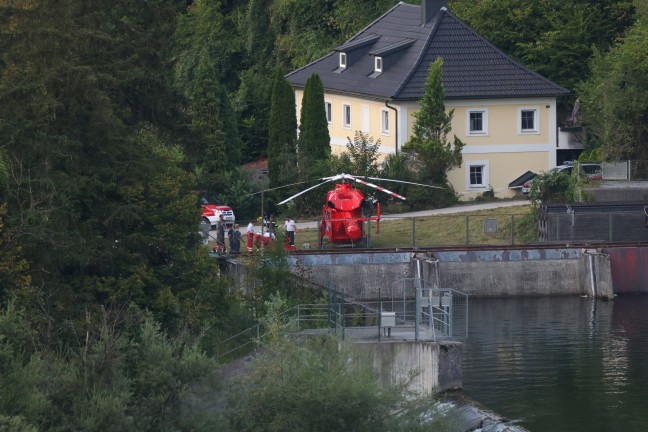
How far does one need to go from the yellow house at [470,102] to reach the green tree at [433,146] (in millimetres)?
1192

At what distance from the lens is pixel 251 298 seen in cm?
4028

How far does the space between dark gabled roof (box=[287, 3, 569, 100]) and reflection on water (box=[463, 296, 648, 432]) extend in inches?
582

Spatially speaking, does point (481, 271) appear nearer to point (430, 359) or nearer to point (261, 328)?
point (261, 328)

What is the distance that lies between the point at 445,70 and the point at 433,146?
497cm

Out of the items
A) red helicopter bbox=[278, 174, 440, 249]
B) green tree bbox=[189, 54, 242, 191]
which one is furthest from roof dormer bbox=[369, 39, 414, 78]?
red helicopter bbox=[278, 174, 440, 249]

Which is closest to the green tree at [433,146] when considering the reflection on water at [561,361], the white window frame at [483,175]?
the white window frame at [483,175]

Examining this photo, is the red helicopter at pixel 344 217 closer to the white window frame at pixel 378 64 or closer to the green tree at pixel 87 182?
the white window frame at pixel 378 64

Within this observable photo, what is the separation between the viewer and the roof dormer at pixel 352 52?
69562mm

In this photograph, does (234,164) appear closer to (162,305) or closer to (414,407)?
(162,305)

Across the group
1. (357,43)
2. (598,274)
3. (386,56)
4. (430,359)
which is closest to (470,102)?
(386,56)

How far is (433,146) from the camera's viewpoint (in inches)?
2432

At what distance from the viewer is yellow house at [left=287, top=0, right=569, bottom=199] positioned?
210 feet

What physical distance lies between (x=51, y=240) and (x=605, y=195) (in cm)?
3013

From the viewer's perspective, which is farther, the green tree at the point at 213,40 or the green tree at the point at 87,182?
the green tree at the point at 213,40
